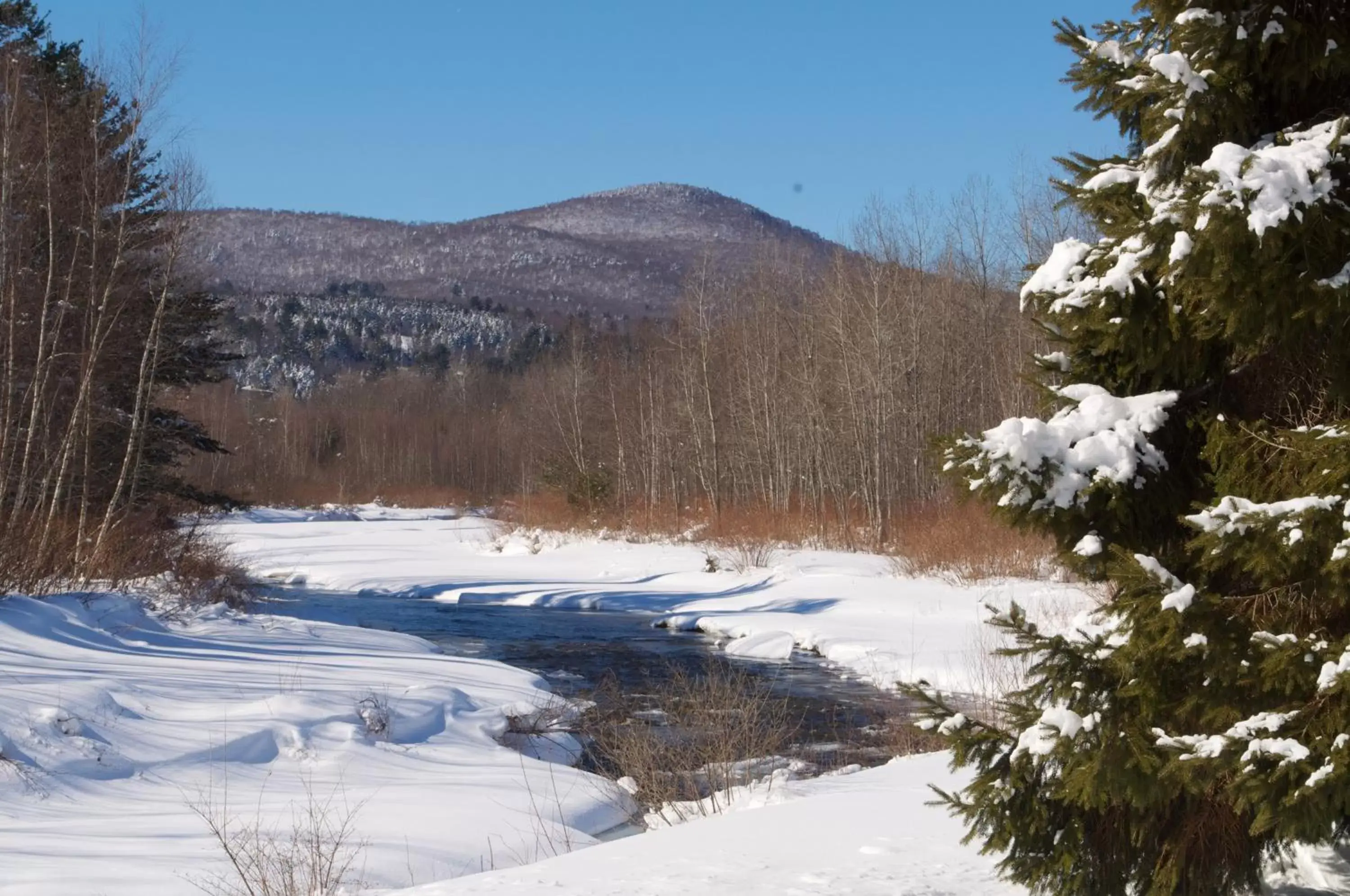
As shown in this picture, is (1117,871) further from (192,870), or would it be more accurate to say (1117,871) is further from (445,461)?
(445,461)

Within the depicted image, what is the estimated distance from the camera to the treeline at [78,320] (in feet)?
51.3

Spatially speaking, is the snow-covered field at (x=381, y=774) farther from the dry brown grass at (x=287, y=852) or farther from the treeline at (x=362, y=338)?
the treeline at (x=362, y=338)

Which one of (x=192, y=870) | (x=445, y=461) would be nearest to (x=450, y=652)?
(x=192, y=870)

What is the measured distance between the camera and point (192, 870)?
21.0ft

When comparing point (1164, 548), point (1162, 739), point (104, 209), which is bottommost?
point (1162, 739)

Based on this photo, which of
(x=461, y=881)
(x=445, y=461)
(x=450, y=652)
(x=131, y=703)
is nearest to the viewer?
(x=461, y=881)

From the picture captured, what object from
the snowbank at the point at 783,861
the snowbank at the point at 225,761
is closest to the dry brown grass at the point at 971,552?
the snowbank at the point at 225,761

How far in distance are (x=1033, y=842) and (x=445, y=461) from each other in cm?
9151

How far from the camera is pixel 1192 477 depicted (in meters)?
4.09

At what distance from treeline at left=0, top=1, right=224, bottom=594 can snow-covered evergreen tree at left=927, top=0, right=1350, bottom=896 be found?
12806mm

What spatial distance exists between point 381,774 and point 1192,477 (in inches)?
284

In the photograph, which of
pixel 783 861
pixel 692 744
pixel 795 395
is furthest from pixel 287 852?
pixel 795 395

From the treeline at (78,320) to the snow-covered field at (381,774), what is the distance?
2.52 meters

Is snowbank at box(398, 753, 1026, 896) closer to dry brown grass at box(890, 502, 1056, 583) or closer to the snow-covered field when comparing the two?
the snow-covered field
